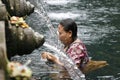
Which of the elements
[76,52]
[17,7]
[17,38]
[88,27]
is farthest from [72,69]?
[88,27]

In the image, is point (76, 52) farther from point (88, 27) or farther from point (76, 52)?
point (88, 27)

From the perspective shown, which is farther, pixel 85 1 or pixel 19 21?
pixel 85 1

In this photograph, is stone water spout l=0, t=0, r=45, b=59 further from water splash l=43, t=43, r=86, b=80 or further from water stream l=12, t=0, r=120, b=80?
water splash l=43, t=43, r=86, b=80

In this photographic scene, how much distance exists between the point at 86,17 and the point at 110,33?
6.12 ft

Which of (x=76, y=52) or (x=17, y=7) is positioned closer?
(x=17, y=7)

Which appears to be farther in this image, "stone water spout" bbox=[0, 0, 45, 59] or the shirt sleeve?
the shirt sleeve

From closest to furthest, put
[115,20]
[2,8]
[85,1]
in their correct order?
[2,8] < [115,20] < [85,1]

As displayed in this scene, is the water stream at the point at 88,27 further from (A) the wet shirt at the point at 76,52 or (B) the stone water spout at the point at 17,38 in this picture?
(B) the stone water spout at the point at 17,38

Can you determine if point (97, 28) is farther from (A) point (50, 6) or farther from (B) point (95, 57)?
(A) point (50, 6)

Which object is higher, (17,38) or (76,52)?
(17,38)

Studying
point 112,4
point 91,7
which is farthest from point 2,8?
point 112,4

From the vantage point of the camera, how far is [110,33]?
1006 cm

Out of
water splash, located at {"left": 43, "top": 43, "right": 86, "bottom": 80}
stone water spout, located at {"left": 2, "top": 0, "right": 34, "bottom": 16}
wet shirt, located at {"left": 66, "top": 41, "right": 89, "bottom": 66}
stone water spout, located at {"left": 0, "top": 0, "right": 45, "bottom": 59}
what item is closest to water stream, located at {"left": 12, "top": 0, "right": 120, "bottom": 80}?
water splash, located at {"left": 43, "top": 43, "right": 86, "bottom": 80}

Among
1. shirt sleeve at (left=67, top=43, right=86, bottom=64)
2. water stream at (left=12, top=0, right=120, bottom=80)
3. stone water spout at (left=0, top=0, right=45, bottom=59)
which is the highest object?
stone water spout at (left=0, top=0, right=45, bottom=59)
